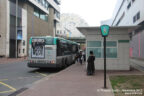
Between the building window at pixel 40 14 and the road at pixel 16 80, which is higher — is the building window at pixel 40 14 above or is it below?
above

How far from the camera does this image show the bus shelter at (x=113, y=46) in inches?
503

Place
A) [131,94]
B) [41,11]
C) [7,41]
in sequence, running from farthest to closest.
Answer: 1. [41,11]
2. [7,41]
3. [131,94]

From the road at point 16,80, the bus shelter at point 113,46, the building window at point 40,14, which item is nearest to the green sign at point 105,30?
the road at point 16,80

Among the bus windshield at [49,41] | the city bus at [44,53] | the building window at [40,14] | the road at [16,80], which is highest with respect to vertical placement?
the building window at [40,14]

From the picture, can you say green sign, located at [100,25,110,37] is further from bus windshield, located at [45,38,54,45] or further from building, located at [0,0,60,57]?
building, located at [0,0,60,57]

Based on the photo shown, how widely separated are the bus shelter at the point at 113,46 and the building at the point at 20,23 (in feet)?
76.3

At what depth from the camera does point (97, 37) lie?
13.0 meters

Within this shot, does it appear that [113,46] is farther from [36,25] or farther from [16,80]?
A: [36,25]

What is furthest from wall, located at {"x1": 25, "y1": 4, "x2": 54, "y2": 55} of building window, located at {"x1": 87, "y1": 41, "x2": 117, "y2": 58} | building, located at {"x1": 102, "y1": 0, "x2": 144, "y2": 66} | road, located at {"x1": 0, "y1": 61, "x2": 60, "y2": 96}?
building window, located at {"x1": 87, "y1": 41, "x2": 117, "y2": 58}

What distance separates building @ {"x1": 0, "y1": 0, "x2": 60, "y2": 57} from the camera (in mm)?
33062

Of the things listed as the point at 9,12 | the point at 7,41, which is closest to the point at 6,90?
the point at 7,41

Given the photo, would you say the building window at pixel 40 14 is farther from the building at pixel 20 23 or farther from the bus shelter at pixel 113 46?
the bus shelter at pixel 113 46

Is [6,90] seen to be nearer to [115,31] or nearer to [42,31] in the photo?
[115,31]

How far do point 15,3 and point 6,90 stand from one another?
33.6 m
